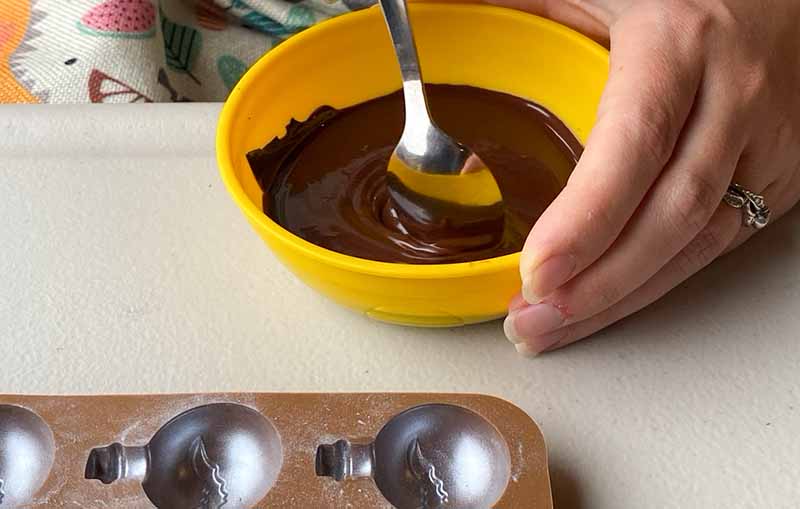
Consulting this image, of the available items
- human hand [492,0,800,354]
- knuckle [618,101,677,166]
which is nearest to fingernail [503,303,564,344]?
human hand [492,0,800,354]

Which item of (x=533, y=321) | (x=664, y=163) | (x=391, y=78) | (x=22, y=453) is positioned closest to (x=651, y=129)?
(x=664, y=163)

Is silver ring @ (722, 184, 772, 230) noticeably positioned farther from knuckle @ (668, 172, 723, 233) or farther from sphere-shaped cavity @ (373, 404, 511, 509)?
sphere-shaped cavity @ (373, 404, 511, 509)

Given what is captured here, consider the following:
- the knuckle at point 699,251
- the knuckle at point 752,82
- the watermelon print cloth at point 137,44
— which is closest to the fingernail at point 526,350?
the knuckle at point 699,251

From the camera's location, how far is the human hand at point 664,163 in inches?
21.5

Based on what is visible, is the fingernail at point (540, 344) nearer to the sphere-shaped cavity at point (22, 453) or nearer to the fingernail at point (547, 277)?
the fingernail at point (547, 277)

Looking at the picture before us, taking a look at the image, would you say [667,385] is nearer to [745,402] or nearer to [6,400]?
[745,402]

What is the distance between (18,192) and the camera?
729 millimetres

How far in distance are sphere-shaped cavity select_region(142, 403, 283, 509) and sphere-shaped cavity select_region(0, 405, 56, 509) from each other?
2.4 inches

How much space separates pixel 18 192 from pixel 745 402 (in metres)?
0.56

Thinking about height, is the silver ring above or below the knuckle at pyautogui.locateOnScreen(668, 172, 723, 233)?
below

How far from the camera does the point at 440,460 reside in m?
0.53

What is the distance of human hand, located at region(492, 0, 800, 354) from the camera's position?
547 mm

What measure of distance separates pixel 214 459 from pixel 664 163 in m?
0.33

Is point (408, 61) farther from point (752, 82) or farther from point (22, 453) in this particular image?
point (22, 453)
